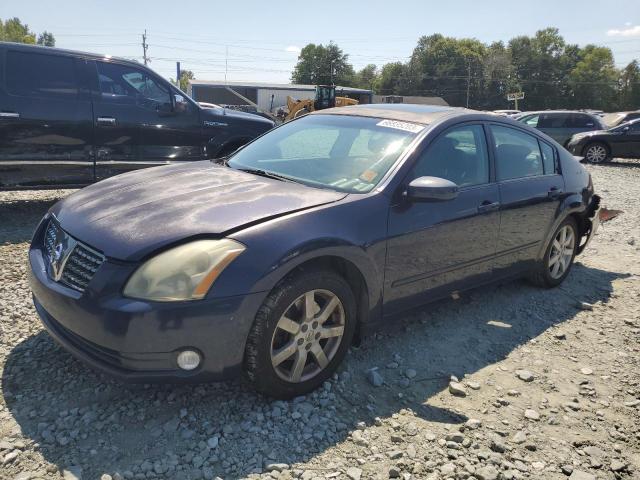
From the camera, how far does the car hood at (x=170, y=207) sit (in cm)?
251

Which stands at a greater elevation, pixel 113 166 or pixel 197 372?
pixel 113 166

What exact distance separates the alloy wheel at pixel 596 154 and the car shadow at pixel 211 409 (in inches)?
561

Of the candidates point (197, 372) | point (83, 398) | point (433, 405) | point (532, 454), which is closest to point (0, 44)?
point (83, 398)

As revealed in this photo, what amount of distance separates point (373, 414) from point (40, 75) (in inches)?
210

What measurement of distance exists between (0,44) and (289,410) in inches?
211

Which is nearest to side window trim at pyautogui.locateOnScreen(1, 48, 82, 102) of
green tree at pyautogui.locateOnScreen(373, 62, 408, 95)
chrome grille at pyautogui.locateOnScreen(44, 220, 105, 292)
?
chrome grille at pyautogui.locateOnScreen(44, 220, 105, 292)

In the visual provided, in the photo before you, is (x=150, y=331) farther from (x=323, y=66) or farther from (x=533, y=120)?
(x=323, y=66)

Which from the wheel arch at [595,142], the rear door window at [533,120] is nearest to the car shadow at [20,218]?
the wheel arch at [595,142]

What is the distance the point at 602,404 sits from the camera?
3.05m

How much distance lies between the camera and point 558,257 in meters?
4.78

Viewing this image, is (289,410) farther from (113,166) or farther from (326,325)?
(113,166)

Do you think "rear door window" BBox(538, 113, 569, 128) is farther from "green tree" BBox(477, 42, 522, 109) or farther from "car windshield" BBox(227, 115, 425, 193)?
"green tree" BBox(477, 42, 522, 109)

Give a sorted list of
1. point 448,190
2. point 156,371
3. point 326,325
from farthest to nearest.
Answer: point 448,190, point 326,325, point 156,371

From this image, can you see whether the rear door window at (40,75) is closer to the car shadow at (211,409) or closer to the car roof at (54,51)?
the car roof at (54,51)
